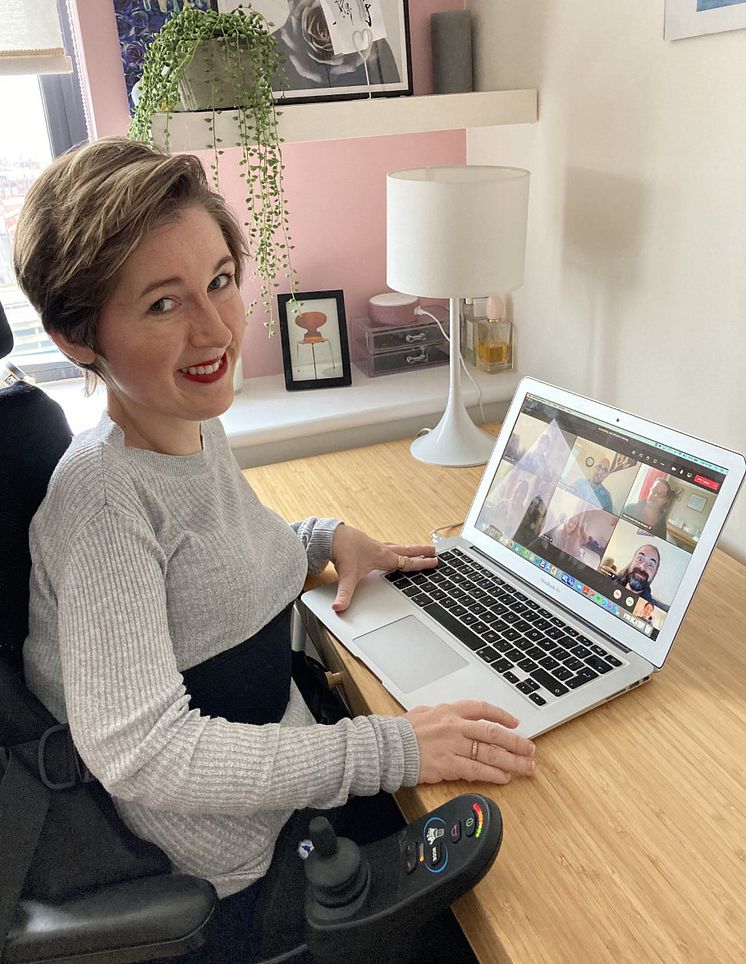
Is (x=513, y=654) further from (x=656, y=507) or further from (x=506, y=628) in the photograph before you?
(x=656, y=507)

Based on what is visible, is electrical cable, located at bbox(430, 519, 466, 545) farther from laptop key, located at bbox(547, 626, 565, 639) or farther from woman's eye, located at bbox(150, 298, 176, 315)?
woman's eye, located at bbox(150, 298, 176, 315)

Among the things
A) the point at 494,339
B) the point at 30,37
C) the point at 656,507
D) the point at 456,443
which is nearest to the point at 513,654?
the point at 656,507

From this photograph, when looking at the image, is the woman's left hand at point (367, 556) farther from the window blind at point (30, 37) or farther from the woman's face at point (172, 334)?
the window blind at point (30, 37)

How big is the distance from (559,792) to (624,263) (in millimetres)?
927

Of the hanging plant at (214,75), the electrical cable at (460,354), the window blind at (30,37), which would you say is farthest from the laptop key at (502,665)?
the window blind at (30,37)

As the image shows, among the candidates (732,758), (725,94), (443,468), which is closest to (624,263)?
(725,94)

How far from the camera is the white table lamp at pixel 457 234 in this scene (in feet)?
4.38

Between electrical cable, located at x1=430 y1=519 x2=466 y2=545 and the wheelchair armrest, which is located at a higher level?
electrical cable, located at x1=430 y1=519 x2=466 y2=545

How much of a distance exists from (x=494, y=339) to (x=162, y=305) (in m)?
1.12

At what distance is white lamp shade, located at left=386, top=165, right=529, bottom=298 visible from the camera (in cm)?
133

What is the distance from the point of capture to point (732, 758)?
842 millimetres

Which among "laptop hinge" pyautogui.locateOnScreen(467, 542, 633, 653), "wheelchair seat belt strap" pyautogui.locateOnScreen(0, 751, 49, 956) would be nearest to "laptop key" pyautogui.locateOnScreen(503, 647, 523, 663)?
"laptop hinge" pyautogui.locateOnScreen(467, 542, 633, 653)

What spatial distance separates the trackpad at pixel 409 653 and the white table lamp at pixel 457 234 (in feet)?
2.05

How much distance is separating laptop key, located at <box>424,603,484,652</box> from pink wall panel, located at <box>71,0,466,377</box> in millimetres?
1004
